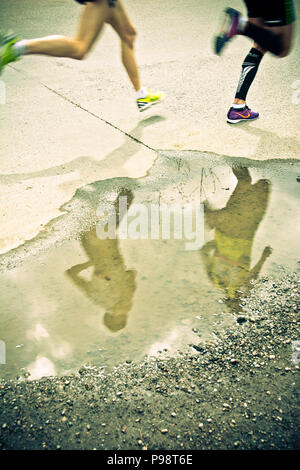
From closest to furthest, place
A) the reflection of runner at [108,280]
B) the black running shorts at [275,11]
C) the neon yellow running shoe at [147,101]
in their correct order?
the reflection of runner at [108,280], the black running shorts at [275,11], the neon yellow running shoe at [147,101]

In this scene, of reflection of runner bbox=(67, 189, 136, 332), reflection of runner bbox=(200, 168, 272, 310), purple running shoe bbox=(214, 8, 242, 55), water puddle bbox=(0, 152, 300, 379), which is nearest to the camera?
water puddle bbox=(0, 152, 300, 379)

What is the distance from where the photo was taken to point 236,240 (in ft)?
7.78

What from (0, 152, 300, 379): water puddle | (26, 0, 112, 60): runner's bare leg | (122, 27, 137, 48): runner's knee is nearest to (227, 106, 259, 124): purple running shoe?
(0, 152, 300, 379): water puddle

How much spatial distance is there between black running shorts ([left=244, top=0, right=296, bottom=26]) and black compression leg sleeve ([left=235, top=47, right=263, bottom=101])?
41 centimetres

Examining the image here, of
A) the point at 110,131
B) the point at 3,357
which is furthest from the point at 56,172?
the point at 3,357

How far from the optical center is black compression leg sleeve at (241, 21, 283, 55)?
3066 mm

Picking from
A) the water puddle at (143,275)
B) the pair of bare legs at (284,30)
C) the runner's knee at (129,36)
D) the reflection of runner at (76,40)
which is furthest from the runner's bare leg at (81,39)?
the pair of bare legs at (284,30)

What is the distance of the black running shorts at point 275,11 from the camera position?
2.89 meters

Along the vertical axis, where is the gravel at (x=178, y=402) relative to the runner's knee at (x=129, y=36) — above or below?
below

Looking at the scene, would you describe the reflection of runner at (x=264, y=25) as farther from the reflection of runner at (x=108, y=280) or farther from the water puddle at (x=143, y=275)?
the reflection of runner at (x=108, y=280)

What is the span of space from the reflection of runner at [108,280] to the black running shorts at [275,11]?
84.8 inches

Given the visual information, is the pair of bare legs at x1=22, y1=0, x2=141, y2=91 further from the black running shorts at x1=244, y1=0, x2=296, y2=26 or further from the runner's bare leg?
the black running shorts at x1=244, y1=0, x2=296, y2=26

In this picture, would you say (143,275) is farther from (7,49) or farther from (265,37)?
(265,37)
